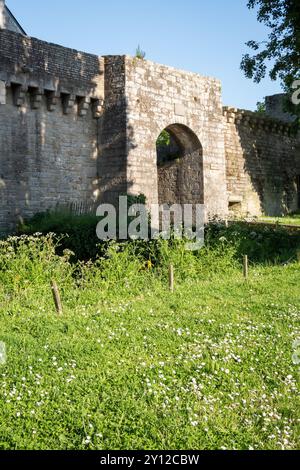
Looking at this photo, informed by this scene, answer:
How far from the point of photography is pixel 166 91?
15.4 m

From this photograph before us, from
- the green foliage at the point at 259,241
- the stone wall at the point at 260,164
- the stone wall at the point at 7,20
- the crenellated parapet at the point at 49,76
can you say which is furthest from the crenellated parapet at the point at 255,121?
the stone wall at the point at 7,20

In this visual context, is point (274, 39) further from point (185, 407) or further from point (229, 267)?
point (185, 407)

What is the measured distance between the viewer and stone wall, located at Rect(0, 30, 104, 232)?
1309 cm

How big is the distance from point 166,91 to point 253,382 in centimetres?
1159

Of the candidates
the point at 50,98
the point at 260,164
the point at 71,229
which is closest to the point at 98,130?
the point at 50,98

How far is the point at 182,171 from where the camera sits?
16922mm

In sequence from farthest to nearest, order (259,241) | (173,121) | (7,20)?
(7,20), (173,121), (259,241)

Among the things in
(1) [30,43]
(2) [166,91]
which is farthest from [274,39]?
(1) [30,43]

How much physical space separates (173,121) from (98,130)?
83.2 inches

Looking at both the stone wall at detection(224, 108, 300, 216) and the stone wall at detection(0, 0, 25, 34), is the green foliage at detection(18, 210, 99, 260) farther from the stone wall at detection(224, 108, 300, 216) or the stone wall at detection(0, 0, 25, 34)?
the stone wall at detection(0, 0, 25, 34)

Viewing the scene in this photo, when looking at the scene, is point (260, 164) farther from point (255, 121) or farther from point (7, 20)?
point (7, 20)

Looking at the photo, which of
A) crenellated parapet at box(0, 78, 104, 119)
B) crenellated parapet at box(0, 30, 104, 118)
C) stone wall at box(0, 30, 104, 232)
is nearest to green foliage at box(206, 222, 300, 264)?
stone wall at box(0, 30, 104, 232)

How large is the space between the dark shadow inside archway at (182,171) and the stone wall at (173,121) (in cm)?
3

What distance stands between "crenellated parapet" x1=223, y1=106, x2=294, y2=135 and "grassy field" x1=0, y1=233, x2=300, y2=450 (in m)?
10.7
